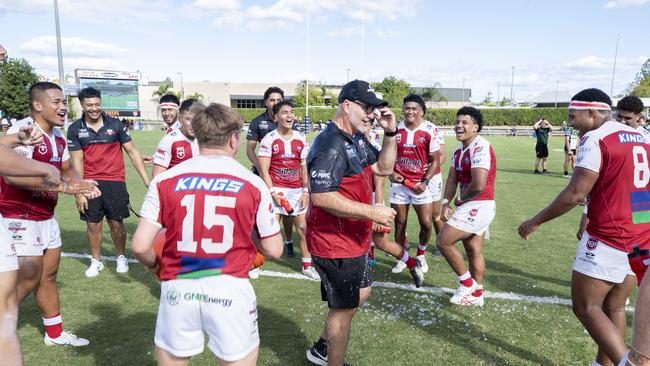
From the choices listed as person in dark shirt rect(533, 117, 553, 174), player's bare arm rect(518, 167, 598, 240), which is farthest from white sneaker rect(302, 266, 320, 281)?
person in dark shirt rect(533, 117, 553, 174)

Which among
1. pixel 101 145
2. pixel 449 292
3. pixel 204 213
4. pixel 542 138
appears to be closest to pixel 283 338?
pixel 449 292

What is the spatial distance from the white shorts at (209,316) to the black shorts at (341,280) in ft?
4.02

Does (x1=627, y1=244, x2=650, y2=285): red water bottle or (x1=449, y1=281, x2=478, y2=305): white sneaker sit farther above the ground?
(x1=627, y1=244, x2=650, y2=285): red water bottle

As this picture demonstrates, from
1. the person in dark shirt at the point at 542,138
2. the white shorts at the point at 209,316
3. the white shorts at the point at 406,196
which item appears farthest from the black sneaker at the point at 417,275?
the person in dark shirt at the point at 542,138

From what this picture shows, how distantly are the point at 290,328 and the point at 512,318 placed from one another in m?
2.71

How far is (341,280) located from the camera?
3771mm

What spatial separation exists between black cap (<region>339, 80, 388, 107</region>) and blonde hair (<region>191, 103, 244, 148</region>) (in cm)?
134

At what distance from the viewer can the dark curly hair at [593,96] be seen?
12.4 feet

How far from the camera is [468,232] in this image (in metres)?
5.65

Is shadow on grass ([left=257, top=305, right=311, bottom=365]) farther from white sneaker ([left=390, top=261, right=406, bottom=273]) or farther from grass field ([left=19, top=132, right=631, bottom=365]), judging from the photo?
white sneaker ([left=390, top=261, right=406, bottom=273])

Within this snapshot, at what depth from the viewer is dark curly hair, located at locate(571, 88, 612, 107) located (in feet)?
12.4

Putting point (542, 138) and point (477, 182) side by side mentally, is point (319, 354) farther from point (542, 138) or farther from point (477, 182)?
point (542, 138)

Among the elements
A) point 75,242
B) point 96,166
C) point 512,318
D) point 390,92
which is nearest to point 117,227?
point 96,166

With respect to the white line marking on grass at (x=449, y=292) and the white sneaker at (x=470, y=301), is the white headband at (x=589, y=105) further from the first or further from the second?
the white line marking on grass at (x=449, y=292)
